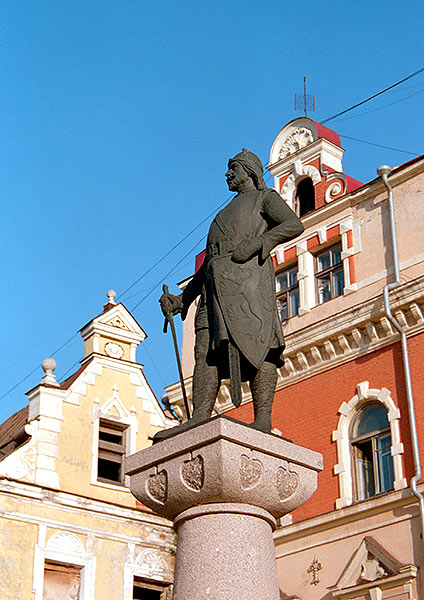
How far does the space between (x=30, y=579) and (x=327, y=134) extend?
11.7 metres

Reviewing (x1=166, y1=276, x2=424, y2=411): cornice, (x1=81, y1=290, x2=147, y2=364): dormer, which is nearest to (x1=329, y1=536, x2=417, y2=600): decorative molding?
(x1=166, y1=276, x2=424, y2=411): cornice

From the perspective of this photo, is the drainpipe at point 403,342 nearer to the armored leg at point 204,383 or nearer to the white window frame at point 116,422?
the white window frame at point 116,422

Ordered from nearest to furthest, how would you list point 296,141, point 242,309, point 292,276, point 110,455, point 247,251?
point 242,309, point 247,251, point 110,455, point 292,276, point 296,141

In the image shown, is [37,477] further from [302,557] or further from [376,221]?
[376,221]

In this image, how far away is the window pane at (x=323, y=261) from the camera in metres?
21.9

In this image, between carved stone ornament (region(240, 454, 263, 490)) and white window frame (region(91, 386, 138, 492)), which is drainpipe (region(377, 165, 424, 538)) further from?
carved stone ornament (region(240, 454, 263, 490))

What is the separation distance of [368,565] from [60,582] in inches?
230

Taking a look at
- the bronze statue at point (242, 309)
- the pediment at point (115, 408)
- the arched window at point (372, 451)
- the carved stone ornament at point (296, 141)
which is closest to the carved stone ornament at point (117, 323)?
the pediment at point (115, 408)

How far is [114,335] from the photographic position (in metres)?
23.4

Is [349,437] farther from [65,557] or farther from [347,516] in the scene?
[65,557]

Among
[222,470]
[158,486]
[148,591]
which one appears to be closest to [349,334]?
[148,591]

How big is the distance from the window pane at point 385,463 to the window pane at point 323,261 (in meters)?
4.07

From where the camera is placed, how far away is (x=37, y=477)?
20.4m

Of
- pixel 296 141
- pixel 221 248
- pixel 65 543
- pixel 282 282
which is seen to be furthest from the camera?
pixel 296 141
